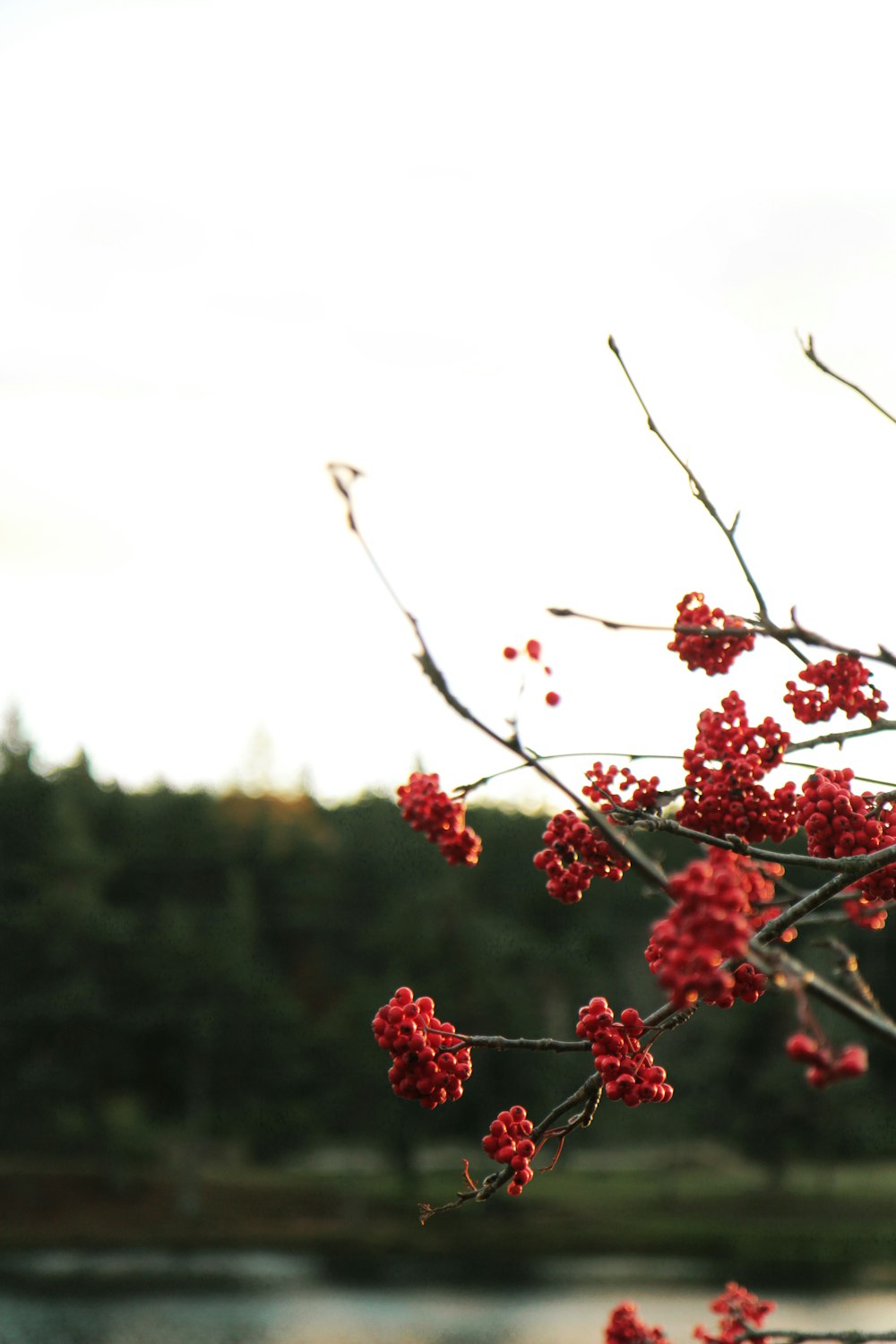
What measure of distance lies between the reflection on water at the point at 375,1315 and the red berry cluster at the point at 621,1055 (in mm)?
26829

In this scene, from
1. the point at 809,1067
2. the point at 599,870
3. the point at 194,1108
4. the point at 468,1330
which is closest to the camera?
the point at 809,1067

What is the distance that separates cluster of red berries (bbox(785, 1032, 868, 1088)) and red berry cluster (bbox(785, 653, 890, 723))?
2175 mm

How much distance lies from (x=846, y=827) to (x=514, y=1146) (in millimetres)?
1016

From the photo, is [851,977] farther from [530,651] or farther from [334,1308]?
[334,1308]

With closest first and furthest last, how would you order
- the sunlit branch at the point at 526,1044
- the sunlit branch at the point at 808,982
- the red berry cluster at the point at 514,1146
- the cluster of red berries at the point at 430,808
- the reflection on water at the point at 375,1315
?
1. the sunlit branch at the point at 808,982
2. the sunlit branch at the point at 526,1044
3. the red berry cluster at the point at 514,1146
4. the cluster of red berries at the point at 430,808
5. the reflection on water at the point at 375,1315

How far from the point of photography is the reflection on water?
91.8 feet

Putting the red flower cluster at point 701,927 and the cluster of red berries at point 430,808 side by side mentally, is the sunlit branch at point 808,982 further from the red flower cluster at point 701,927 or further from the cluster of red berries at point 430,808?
the cluster of red berries at point 430,808

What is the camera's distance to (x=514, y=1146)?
2.80 metres

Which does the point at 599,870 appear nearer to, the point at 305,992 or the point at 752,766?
the point at 752,766

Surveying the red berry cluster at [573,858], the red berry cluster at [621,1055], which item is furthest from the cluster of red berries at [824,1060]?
the red berry cluster at [573,858]

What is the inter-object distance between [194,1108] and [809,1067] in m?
45.6

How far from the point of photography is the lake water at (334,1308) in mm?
28141

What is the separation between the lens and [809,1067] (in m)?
1.68

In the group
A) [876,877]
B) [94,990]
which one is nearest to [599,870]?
[876,877]
